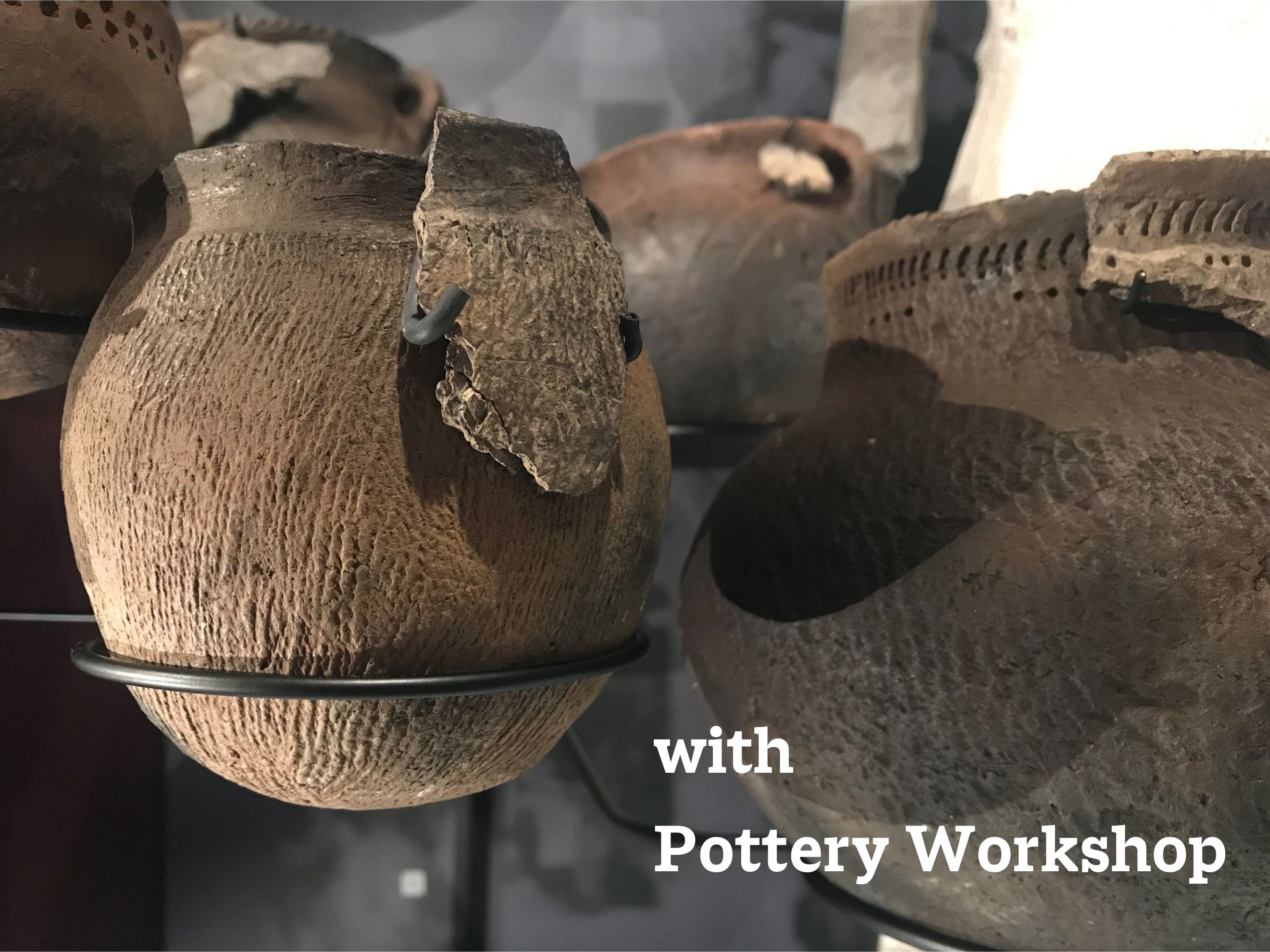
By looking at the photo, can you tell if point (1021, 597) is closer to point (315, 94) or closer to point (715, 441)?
point (715, 441)

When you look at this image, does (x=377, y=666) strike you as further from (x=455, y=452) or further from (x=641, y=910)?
(x=641, y=910)

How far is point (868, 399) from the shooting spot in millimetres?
599

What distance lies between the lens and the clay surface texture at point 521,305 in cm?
39

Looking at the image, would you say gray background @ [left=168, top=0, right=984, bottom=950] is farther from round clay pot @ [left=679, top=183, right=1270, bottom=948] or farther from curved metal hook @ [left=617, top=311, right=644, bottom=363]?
curved metal hook @ [left=617, top=311, right=644, bottom=363]

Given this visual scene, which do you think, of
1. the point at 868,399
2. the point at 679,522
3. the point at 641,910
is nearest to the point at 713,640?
the point at 868,399

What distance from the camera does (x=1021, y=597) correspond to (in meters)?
0.46

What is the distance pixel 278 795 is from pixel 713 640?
29 cm

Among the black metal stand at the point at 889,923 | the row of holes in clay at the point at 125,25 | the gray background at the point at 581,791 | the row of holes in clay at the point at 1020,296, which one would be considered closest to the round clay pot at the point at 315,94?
the row of holes in clay at the point at 125,25

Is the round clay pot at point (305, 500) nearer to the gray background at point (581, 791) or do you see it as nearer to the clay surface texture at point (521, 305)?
the clay surface texture at point (521, 305)

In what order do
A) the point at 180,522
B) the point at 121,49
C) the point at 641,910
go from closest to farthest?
the point at 180,522 < the point at 121,49 < the point at 641,910

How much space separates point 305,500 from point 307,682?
8 cm

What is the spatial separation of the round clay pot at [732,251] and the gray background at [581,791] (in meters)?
0.25

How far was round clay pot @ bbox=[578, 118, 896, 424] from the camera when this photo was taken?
33.0 inches

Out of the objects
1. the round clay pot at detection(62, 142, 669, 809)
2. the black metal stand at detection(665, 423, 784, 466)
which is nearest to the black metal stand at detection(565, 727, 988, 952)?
the round clay pot at detection(62, 142, 669, 809)
